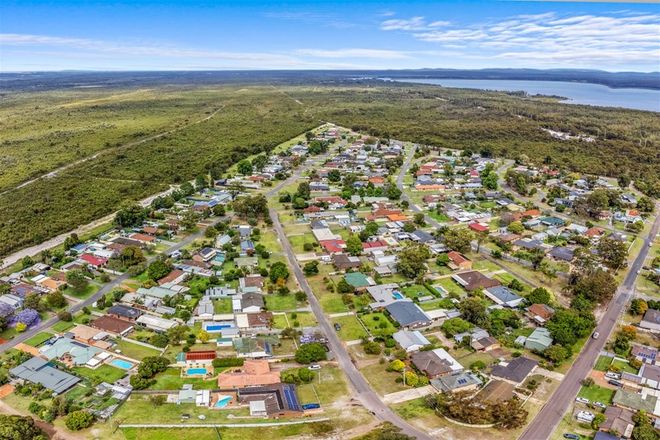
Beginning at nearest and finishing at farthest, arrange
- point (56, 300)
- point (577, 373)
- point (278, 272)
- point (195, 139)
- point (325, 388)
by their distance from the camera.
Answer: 1. point (325, 388)
2. point (577, 373)
3. point (56, 300)
4. point (278, 272)
5. point (195, 139)

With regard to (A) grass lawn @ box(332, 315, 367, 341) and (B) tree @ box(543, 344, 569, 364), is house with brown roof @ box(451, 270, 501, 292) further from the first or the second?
(A) grass lawn @ box(332, 315, 367, 341)

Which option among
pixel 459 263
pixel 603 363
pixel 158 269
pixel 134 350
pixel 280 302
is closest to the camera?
pixel 603 363

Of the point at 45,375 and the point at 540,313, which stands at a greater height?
the point at 540,313

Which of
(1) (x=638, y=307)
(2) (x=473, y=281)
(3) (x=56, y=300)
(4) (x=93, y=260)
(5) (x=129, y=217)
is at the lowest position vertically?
(1) (x=638, y=307)

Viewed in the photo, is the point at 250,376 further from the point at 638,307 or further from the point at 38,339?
the point at 638,307

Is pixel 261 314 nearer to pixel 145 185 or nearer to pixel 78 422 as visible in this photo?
pixel 78 422

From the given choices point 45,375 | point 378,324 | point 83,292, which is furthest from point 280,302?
point 83,292

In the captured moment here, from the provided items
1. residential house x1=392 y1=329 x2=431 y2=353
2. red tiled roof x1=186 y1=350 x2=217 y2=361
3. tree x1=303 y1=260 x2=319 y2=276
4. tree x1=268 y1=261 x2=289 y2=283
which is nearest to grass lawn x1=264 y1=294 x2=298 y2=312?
tree x1=268 y1=261 x2=289 y2=283
